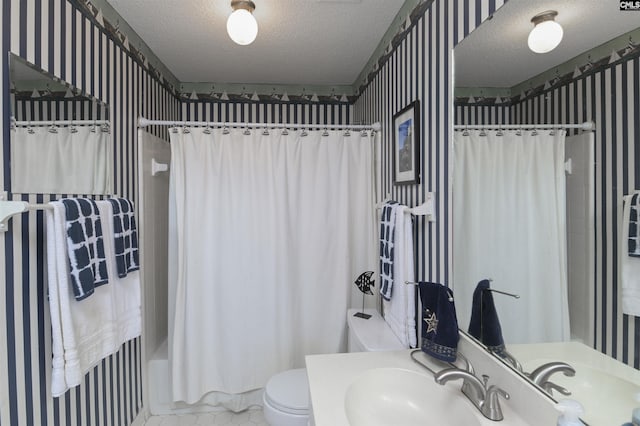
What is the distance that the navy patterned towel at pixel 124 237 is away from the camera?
1664 millimetres

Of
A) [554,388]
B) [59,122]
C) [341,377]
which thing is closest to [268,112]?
[59,122]

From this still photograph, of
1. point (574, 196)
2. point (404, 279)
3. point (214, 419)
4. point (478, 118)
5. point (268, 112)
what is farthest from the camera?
point (268, 112)

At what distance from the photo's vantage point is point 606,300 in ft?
2.53

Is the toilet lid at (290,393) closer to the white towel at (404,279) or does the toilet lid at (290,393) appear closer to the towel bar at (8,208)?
the white towel at (404,279)

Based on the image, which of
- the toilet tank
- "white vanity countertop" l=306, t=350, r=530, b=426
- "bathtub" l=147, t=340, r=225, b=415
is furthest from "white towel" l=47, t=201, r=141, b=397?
the toilet tank

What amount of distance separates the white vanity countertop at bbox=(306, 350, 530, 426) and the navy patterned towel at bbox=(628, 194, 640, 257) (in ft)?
1.76

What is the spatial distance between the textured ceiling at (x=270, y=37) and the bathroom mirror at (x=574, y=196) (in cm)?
99

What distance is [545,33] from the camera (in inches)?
35.4

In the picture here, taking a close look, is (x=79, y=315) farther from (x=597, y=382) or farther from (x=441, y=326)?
(x=597, y=382)

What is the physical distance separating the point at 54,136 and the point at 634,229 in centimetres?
186

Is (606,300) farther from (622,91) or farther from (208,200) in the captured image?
(208,200)

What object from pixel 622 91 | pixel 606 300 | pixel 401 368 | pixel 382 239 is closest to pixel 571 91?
pixel 622 91

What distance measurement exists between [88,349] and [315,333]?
4.28ft

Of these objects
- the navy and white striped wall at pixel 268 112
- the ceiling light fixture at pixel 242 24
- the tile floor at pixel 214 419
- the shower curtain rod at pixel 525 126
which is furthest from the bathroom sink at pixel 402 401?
the navy and white striped wall at pixel 268 112
